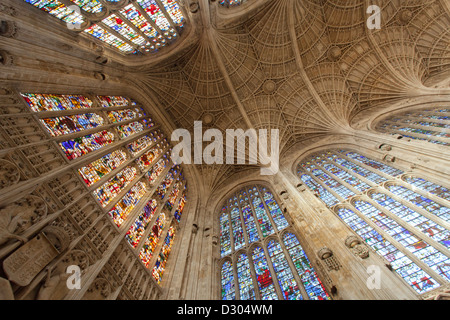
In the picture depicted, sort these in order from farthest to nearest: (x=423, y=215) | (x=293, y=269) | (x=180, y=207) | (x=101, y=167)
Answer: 1. (x=180, y=207)
2. (x=293, y=269)
3. (x=101, y=167)
4. (x=423, y=215)

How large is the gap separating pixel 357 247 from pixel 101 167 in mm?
7537

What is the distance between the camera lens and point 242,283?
8680 millimetres

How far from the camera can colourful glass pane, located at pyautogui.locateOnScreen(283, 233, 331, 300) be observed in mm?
7162

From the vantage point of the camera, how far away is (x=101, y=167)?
8047mm

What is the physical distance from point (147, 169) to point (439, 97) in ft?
41.4

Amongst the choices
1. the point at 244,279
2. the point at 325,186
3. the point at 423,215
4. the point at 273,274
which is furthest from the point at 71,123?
the point at 423,215

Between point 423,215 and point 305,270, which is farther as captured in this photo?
point 305,270

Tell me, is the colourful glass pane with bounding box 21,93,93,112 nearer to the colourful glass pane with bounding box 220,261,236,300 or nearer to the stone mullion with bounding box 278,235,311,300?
the colourful glass pane with bounding box 220,261,236,300

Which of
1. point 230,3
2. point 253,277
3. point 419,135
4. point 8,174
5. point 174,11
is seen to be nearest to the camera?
point 8,174

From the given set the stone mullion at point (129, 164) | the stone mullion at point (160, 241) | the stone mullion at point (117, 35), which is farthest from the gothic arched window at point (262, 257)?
the stone mullion at point (117, 35)

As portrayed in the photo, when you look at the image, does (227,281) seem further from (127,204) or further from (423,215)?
(423,215)


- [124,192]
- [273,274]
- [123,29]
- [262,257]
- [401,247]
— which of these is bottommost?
[262,257]

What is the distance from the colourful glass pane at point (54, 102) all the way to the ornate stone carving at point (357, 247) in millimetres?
8823

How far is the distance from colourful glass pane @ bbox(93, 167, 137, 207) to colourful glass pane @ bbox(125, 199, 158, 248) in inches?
42.7
